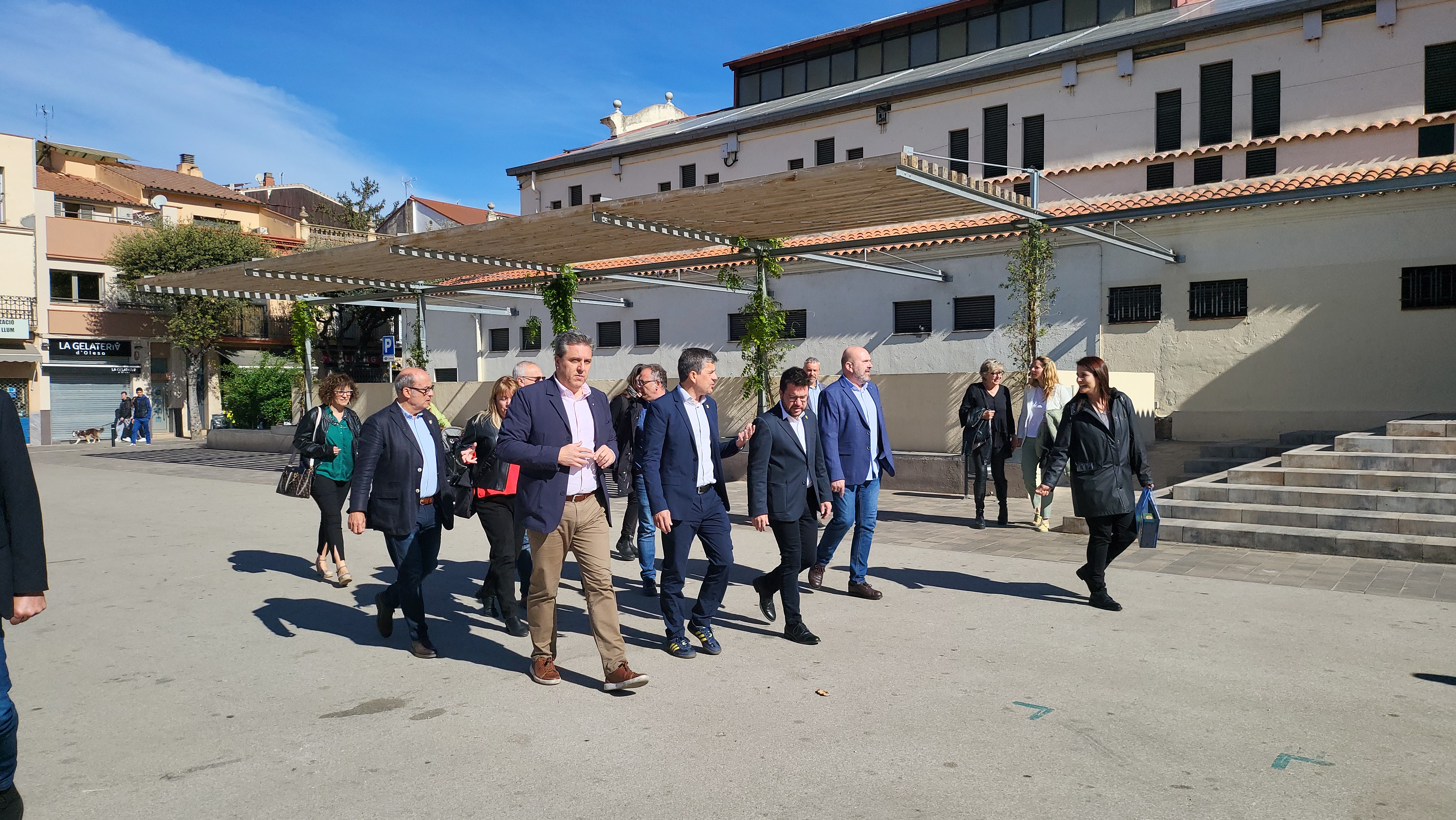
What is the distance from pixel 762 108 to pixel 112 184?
3003 centimetres

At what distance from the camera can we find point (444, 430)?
6863 millimetres

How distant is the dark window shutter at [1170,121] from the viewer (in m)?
22.2

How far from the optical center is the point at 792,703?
15.7 ft

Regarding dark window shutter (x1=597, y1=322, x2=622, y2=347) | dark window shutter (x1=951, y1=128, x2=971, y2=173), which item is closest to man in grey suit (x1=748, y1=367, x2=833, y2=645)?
dark window shutter (x1=951, y1=128, x2=971, y2=173)

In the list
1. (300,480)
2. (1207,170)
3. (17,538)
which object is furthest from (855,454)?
(1207,170)

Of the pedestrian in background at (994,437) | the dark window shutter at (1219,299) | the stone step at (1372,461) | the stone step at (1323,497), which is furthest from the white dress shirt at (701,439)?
the dark window shutter at (1219,299)

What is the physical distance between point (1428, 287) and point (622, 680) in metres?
17.4

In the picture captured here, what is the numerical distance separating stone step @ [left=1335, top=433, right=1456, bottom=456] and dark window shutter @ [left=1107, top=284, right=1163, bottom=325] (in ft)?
31.2

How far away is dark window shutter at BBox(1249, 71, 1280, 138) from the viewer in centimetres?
2112

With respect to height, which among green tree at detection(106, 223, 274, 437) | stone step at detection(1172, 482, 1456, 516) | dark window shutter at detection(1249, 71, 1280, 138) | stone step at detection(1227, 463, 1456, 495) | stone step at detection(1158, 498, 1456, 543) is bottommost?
stone step at detection(1158, 498, 1456, 543)

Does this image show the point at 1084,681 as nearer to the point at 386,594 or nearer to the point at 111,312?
the point at 386,594

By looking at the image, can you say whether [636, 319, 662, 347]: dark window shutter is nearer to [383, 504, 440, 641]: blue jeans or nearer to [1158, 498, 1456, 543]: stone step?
[1158, 498, 1456, 543]: stone step

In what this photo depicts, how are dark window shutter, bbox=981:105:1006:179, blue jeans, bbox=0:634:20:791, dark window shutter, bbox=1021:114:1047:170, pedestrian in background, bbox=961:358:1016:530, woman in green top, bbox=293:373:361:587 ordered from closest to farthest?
blue jeans, bbox=0:634:20:791
woman in green top, bbox=293:373:361:587
pedestrian in background, bbox=961:358:1016:530
dark window shutter, bbox=1021:114:1047:170
dark window shutter, bbox=981:105:1006:179

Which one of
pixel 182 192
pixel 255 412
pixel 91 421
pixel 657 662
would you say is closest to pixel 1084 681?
pixel 657 662
